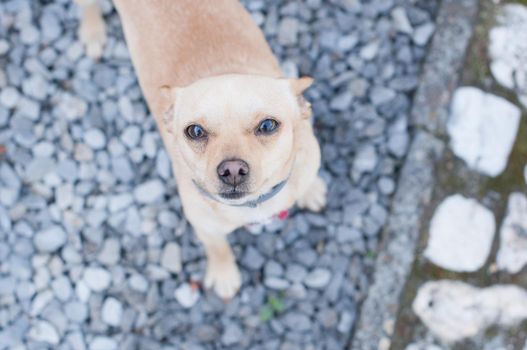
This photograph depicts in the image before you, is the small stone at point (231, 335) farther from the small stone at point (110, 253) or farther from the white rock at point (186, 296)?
the small stone at point (110, 253)

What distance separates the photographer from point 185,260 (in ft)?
13.8

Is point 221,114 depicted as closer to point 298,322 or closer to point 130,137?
point 130,137

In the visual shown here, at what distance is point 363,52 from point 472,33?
689mm

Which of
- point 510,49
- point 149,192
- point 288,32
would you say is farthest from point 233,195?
point 510,49

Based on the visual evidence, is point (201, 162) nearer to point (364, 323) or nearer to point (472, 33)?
point (364, 323)

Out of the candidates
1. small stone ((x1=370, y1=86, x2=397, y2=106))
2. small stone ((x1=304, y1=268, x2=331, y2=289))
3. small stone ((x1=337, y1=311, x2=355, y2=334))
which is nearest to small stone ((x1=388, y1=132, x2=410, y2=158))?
small stone ((x1=370, y1=86, x2=397, y2=106))

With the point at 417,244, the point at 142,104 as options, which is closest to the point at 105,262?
the point at 142,104

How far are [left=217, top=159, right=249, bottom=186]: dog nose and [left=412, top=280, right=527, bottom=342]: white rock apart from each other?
1711 mm

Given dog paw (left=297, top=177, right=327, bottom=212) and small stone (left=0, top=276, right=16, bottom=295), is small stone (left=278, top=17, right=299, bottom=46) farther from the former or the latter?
small stone (left=0, top=276, right=16, bottom=295)

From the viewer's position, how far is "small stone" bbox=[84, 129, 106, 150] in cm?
430

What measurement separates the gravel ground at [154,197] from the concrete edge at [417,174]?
0.08 metres

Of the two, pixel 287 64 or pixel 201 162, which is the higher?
pixel 201 162

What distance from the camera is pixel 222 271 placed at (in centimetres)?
404

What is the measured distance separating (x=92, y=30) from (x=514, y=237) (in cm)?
289
